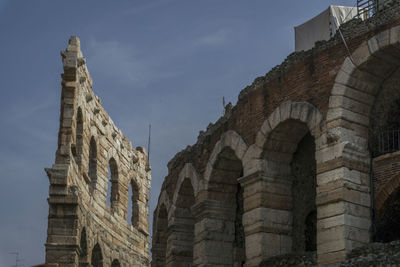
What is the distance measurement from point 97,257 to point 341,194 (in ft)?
38.9

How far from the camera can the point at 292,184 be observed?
14.7m

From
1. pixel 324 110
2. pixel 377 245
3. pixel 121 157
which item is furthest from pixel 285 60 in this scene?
pixel 121 157

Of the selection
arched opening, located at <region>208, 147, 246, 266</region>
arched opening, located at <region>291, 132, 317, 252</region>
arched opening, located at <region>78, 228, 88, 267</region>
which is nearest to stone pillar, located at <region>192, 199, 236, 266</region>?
arched opening, located at <region>208, 147, 246, 266</region>

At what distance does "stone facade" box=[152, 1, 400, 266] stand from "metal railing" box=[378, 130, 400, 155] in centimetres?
15

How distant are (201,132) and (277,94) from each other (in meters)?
4.08

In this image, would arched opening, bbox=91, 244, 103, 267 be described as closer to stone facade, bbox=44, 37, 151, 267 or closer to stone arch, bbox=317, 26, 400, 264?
stone facade, bbox=44, 37, 151, 267

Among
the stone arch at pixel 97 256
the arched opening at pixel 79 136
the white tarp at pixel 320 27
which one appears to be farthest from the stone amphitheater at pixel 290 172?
the white tarp at pixel 320 27

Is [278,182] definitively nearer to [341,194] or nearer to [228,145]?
[228,145]

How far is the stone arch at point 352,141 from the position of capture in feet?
40.1

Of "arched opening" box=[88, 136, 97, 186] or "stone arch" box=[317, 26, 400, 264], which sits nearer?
"stone arch" box=[317, 26, 400, 264]

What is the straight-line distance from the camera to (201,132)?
1830cm

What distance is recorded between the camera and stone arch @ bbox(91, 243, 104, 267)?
22.3 m

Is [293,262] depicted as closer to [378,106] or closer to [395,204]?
[395,204]

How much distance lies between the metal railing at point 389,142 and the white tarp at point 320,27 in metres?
4.33
